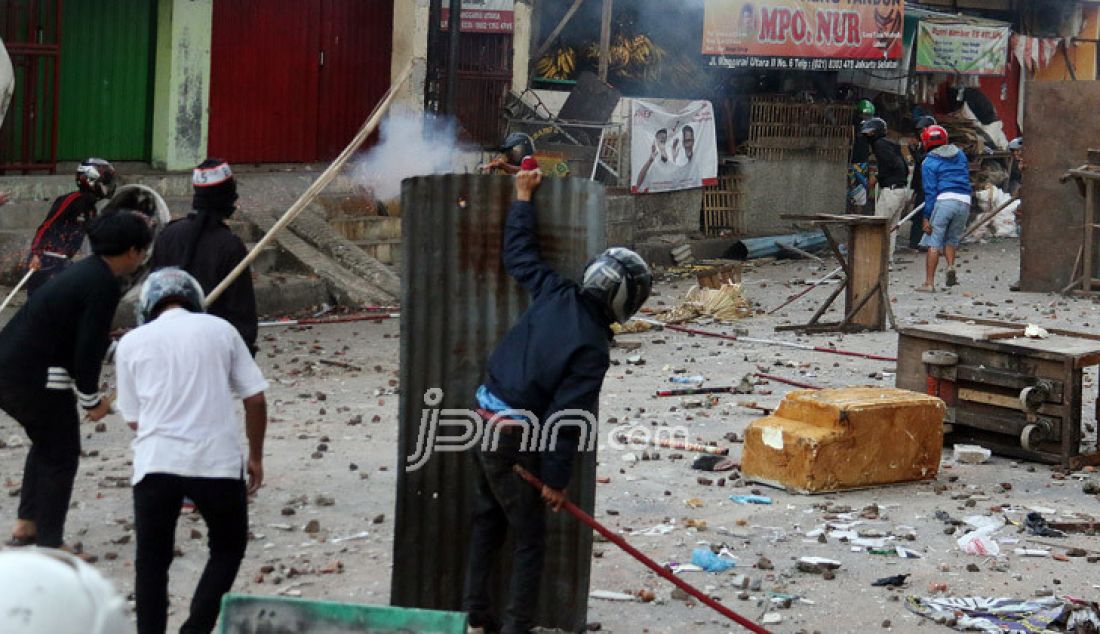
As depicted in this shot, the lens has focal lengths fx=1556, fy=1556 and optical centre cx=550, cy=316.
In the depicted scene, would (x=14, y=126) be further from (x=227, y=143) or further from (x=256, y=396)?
(x=256, y=396)

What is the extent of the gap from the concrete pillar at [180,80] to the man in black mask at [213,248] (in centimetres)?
844

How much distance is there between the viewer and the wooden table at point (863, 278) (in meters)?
13.8

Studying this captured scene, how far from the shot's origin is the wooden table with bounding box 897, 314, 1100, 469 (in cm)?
904

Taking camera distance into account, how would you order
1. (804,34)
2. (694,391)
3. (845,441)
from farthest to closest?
(804,34) → (694,391) → (845,441)

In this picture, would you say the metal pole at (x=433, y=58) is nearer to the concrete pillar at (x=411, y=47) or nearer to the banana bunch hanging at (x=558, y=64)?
the concrete pillar at (x=411, y=47)

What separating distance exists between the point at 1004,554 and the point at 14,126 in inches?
402

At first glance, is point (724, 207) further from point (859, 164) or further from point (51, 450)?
point (51, 450)

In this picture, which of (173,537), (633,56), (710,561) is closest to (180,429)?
(173,537)

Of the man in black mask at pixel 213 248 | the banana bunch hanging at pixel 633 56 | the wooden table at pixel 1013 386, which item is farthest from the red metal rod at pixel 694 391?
the banana bunch hanging at pixel 633 56

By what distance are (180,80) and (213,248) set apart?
8.75m

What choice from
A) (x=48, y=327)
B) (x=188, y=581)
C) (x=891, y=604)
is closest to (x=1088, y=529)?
(x=891, y=604)

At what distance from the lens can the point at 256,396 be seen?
5445 mm

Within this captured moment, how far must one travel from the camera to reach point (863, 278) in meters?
14.0

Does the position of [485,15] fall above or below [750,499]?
above
